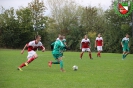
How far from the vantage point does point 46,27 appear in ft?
191

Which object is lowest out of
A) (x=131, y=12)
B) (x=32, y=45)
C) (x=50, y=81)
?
(x=50, y=81)

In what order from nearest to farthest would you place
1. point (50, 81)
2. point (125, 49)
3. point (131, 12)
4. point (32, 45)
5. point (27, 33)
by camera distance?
point (50, 81)
point (32, 45)
point (125, 49)
point (131, 12)
point (27, 33)

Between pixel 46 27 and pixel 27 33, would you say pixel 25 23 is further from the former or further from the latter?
pixel 46 27

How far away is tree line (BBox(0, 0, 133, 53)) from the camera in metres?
46.2

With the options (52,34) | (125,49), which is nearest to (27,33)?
(52,34)

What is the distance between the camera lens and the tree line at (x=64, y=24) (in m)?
46.2

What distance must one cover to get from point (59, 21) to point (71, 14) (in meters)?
2.42

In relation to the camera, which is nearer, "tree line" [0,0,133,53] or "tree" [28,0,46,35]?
"tree line" [0,0,133,53]

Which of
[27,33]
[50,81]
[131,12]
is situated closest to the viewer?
[50,81]

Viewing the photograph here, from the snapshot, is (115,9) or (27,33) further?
(27,33)

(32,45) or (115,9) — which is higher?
(115,9)

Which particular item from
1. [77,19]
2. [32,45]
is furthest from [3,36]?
[32,45]

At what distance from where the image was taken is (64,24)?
58.6 meters

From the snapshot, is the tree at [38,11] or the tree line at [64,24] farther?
the tree at [38,11]
